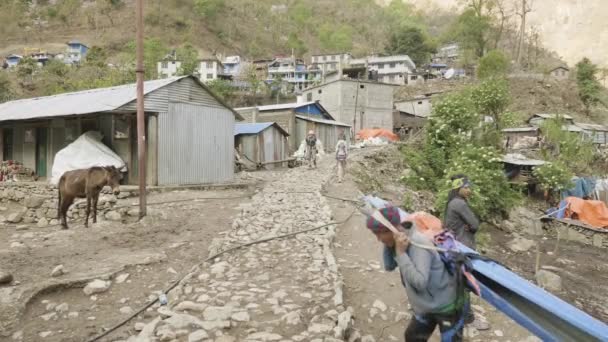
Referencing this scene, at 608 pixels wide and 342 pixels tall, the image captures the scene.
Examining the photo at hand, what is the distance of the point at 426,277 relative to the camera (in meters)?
2.77

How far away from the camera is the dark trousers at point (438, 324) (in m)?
2.95

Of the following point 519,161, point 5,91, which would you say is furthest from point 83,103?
point 5,91

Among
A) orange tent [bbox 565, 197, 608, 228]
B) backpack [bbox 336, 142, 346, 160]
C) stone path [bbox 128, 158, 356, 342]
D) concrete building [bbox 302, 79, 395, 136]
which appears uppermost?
concrete building [bbox 302, 79, 395, 136]

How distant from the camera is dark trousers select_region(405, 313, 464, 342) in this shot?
9.69 feet

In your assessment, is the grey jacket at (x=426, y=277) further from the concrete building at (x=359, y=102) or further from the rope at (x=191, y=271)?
the concrete building at (x=359, y=102)

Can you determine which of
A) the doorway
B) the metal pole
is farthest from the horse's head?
the doorway

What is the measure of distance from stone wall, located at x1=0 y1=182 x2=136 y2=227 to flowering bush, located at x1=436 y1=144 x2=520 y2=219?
40.1ft

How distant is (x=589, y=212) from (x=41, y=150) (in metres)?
24.7

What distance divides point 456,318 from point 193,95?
13.4 metres

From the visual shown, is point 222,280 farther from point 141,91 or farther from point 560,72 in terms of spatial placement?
point 560,72

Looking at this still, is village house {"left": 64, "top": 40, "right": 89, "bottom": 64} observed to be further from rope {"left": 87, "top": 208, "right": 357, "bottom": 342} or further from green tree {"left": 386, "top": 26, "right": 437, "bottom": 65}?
rope {"left": 87, "top": 208, "right": 357, "bottom": 342}

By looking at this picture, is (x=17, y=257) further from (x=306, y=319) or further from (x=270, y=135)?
(x=270, y=135)

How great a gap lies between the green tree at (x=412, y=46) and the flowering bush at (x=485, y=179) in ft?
212

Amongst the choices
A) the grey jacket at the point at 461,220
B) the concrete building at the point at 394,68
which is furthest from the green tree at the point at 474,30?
the grey jacket at the point at 461,220
